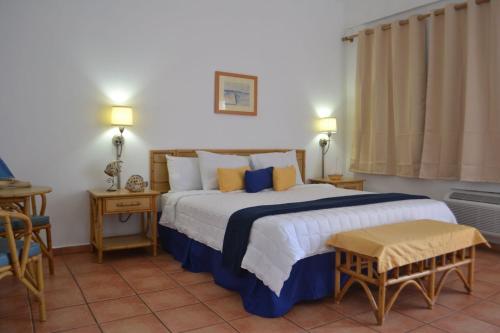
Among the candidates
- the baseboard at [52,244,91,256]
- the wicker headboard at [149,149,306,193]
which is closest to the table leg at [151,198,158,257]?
the wicker headboard at [149,149,306,193]

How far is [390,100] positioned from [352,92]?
0.69 metres

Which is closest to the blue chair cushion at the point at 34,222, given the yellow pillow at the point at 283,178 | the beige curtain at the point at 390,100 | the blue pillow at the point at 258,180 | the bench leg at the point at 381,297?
the blue pillow at the point at 258,180

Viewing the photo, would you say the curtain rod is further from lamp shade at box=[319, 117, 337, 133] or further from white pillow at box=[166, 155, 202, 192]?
white pillow at box=[166, 155, 202, 192]

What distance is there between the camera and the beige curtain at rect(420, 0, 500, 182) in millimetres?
4027

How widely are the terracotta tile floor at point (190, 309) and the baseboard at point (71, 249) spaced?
0.54 m

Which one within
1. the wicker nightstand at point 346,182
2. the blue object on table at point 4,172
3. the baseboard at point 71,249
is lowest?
the baseboard at point 71,249

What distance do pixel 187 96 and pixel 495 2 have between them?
10.3 feet

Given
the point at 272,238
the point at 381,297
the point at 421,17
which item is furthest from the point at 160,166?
the point at 421,17

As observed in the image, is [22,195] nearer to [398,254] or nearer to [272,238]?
[272,238]

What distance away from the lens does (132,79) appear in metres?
4.09

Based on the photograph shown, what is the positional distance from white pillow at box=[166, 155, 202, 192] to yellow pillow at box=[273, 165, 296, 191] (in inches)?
30.2

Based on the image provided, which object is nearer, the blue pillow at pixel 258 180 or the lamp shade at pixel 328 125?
the blue pillow at pixel 258 180

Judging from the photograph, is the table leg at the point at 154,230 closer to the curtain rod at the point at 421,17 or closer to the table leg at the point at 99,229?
the table leg at the point at 99,229

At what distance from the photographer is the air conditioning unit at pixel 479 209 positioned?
13.0 feet
